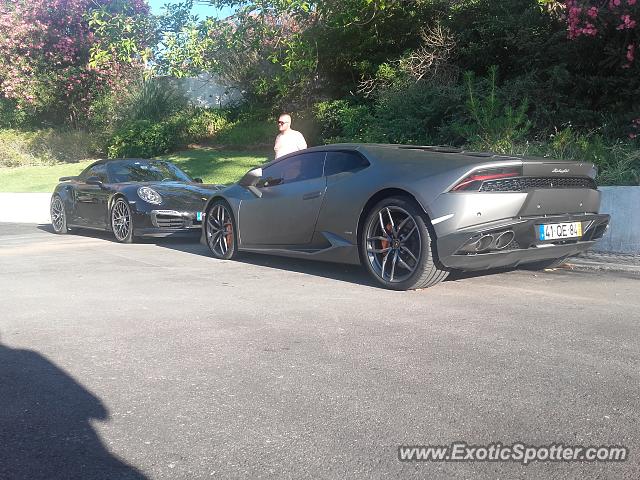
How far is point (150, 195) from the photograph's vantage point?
9891 mm

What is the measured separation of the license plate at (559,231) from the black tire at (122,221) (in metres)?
6.29

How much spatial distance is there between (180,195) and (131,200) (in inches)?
28.1

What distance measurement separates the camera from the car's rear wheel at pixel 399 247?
551 centimetres

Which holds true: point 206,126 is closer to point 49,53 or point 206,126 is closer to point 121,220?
point 49,53

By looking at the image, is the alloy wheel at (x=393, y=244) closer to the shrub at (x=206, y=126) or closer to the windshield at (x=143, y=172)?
the windshield at (x=143, y=172)

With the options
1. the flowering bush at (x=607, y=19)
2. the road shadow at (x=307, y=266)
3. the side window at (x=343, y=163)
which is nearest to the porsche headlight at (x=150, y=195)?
the road shadow at (x=307, y=266)

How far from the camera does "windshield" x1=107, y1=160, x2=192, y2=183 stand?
35.6 feet

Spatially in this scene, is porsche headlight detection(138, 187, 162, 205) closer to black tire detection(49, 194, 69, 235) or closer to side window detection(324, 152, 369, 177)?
black tire detection(49, 194, 69, 235)

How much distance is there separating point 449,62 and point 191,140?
10389mm

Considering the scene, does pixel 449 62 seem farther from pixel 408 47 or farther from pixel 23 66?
pixel 23 66

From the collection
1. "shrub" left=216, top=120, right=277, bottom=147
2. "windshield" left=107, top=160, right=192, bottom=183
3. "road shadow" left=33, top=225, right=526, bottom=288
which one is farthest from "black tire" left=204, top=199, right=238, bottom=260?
"shrub" left=216, top=120, right=277, bottom=147

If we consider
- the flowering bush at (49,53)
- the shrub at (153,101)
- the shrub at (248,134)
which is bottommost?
the shrub at (248,134)

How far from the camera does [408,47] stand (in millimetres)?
16203

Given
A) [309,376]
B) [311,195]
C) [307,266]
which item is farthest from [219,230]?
[309,376]
